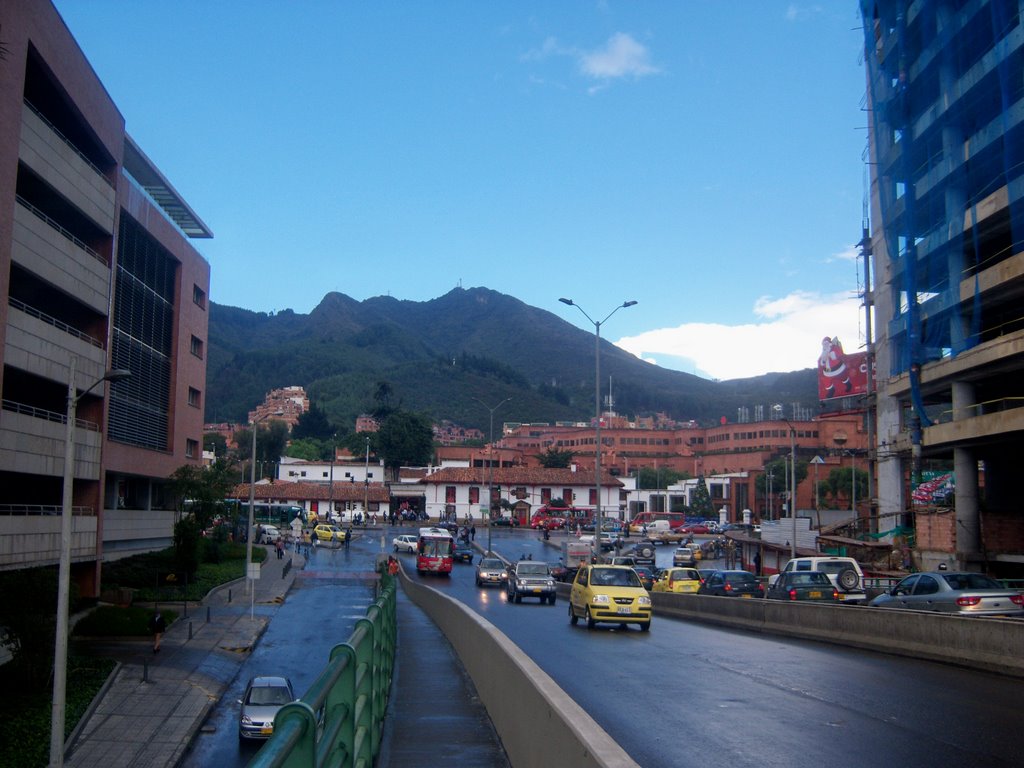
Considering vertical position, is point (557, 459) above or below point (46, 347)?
above

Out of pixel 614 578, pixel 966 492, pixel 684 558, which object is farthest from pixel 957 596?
pixel 684 558

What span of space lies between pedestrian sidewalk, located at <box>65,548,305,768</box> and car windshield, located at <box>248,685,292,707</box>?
2070 mm

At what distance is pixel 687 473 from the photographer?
150625 millimetres

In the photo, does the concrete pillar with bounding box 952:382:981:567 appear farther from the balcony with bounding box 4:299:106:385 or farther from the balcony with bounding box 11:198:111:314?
the balcony with bounding box 11:198:111:314

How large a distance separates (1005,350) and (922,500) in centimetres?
1766

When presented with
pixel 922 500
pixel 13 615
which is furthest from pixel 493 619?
pixel 922 500

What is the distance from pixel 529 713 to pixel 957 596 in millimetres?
15664

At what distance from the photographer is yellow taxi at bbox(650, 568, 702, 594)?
3844 centimetres

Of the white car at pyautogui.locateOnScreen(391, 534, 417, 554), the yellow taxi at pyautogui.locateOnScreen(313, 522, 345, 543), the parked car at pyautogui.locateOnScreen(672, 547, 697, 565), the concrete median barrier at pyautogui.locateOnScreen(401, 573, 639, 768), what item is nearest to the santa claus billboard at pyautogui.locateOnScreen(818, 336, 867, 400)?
the parked car at pyautogui.locateOnScreen(672, 547, 697, 565)

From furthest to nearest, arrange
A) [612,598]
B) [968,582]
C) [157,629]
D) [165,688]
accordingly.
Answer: [157,629]
[165,688]
[612,598]
[968,582]

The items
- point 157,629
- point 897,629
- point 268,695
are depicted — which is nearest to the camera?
point 897,629

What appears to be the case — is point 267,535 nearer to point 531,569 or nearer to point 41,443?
point 531,569

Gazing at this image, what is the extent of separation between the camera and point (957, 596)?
826 inches

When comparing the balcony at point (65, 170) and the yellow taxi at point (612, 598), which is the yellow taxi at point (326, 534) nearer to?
the balcony at point (65, 170)
